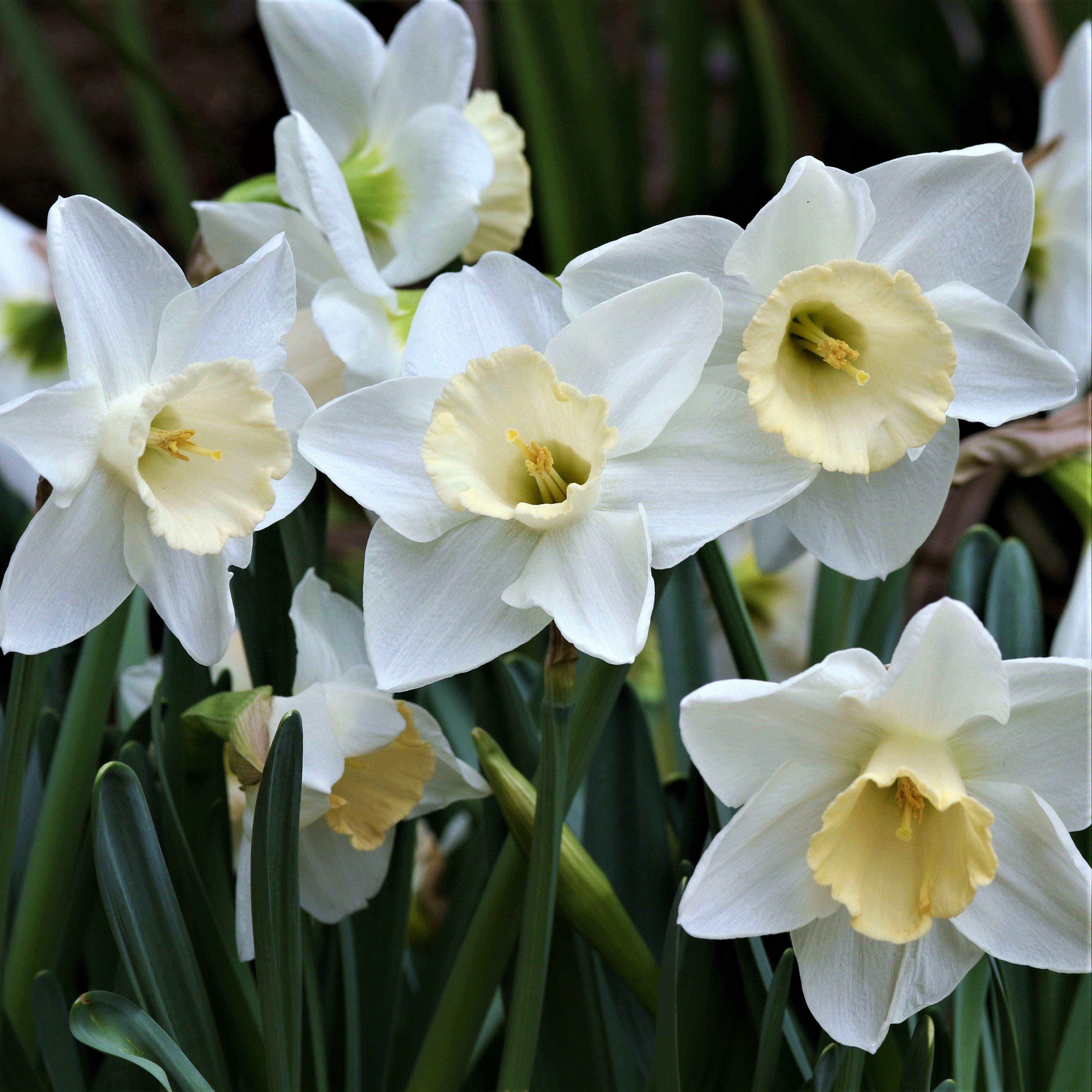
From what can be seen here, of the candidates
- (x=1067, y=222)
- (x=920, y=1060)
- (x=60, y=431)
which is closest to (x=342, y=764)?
(x=60, y=431)

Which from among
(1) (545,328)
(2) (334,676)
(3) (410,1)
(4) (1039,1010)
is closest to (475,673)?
(2) (334,676)

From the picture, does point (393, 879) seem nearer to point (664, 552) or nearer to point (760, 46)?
point (664, 552)

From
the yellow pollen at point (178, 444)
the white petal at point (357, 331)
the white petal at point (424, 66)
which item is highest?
the white petal at point (424, 66)

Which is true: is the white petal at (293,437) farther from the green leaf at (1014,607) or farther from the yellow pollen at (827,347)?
the green leaf at (1014,607)

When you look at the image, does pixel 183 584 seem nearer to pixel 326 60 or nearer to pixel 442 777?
pixel 442 777

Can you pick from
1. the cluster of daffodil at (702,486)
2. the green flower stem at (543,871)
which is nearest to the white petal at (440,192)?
the cluster of daffodil at (702,486)

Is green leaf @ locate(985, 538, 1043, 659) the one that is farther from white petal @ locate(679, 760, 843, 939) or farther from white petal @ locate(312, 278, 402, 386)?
white petal @ locate(312, 278, 402, 386)
